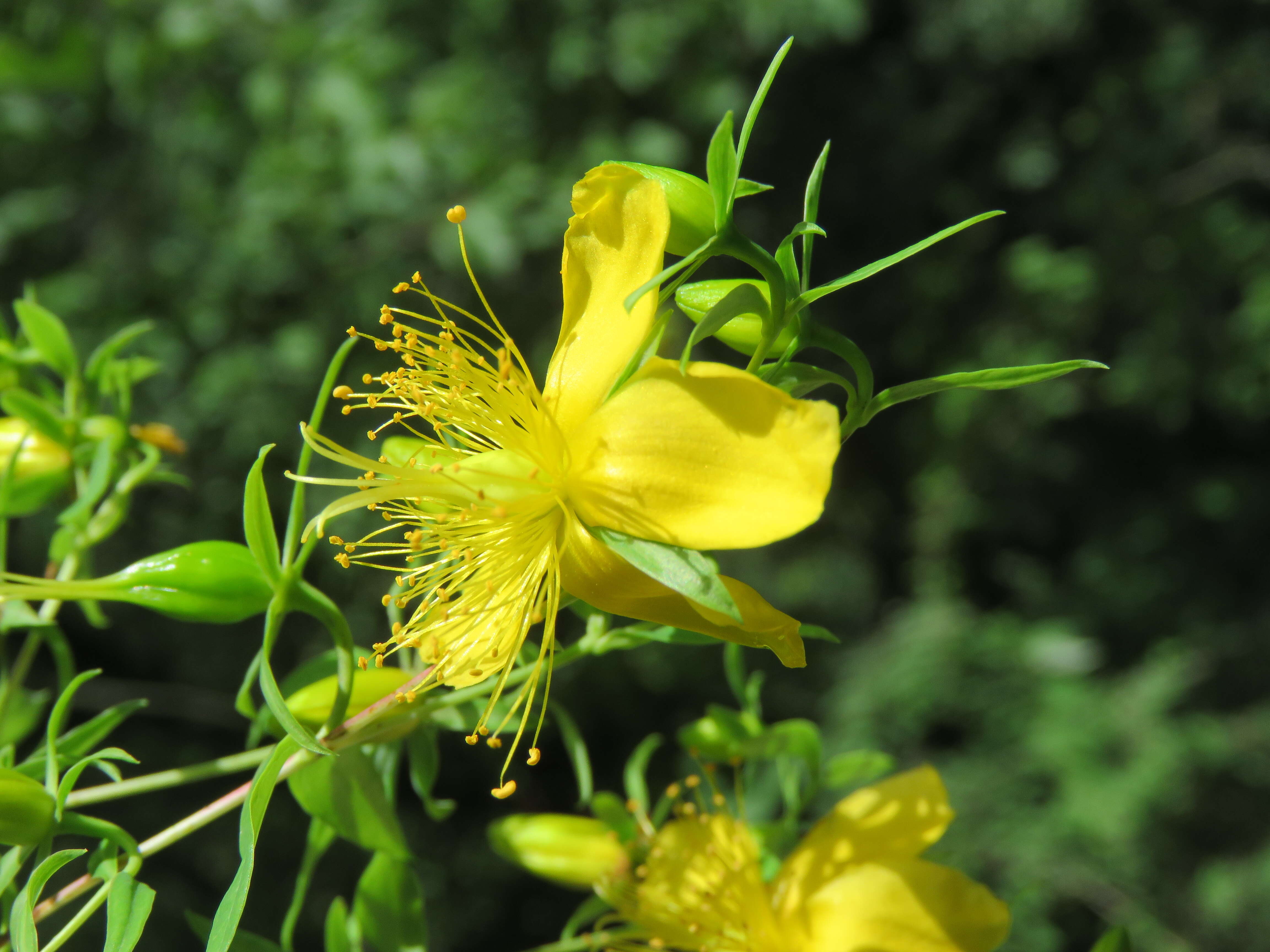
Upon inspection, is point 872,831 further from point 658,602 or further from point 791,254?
point 791,254

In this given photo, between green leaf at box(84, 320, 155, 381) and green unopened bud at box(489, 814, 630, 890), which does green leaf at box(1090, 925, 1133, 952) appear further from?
green leaf at box(84, 320, 155, 381)

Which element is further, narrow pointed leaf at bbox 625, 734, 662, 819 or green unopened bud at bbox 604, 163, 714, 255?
narrow pointed leaf at bbox 625, 734, 662, 819

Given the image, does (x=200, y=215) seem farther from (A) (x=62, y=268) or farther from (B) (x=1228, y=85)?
(B) (x=1228, y=85)

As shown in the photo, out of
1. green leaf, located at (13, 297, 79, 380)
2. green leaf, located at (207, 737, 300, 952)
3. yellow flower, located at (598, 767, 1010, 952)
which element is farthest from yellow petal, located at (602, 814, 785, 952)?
green leaf, located at (13, 297, 79, 380)

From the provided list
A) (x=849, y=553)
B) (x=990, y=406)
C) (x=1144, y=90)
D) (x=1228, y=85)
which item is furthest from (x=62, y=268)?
(x=1228, y=85)

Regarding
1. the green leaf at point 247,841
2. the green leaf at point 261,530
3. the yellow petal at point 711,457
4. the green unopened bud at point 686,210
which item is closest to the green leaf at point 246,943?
the green leaf at point 247,841

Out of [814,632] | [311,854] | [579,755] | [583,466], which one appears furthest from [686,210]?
[311,854]

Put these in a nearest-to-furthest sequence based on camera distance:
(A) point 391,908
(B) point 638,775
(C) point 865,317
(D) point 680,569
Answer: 1. (D) point 680,569
2. (A) point 391,908
3. (B) point 638,775
4. (C) point 865,317
